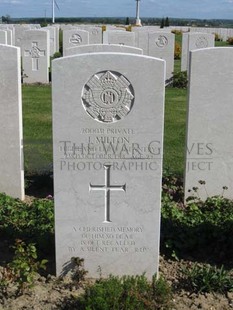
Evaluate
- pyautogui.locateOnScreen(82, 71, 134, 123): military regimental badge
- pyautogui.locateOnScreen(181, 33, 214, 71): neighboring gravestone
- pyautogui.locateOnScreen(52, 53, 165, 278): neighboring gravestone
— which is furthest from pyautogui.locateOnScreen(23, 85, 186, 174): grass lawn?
pyautogui.locateOnScreen(82, 71, 134, 123): military regimental badge

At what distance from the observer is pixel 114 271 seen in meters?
4.75

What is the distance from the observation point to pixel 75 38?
18359 millimetres

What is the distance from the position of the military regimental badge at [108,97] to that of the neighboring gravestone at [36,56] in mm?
12178

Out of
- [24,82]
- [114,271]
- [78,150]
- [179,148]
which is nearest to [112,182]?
[78,150]

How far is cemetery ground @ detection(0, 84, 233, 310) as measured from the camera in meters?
4.25

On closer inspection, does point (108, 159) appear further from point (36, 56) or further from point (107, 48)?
point (36, 56)

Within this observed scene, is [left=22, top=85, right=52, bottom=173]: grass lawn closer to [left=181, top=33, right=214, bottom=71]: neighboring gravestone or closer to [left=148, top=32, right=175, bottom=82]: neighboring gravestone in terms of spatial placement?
[left=148, top=32, right=175, bottom=82]: neighboring gravestone

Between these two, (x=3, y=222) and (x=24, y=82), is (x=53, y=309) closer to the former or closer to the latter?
(x=3, y=222)

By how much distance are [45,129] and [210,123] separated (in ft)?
15.4

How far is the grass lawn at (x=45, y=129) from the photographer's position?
825 centimetres

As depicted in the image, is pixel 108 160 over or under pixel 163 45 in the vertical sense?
under

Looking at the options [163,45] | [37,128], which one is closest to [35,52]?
[163,45]

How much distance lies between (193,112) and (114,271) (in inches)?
97.5

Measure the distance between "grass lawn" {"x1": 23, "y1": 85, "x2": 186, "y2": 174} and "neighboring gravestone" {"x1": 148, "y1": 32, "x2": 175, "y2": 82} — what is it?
5.63ft
